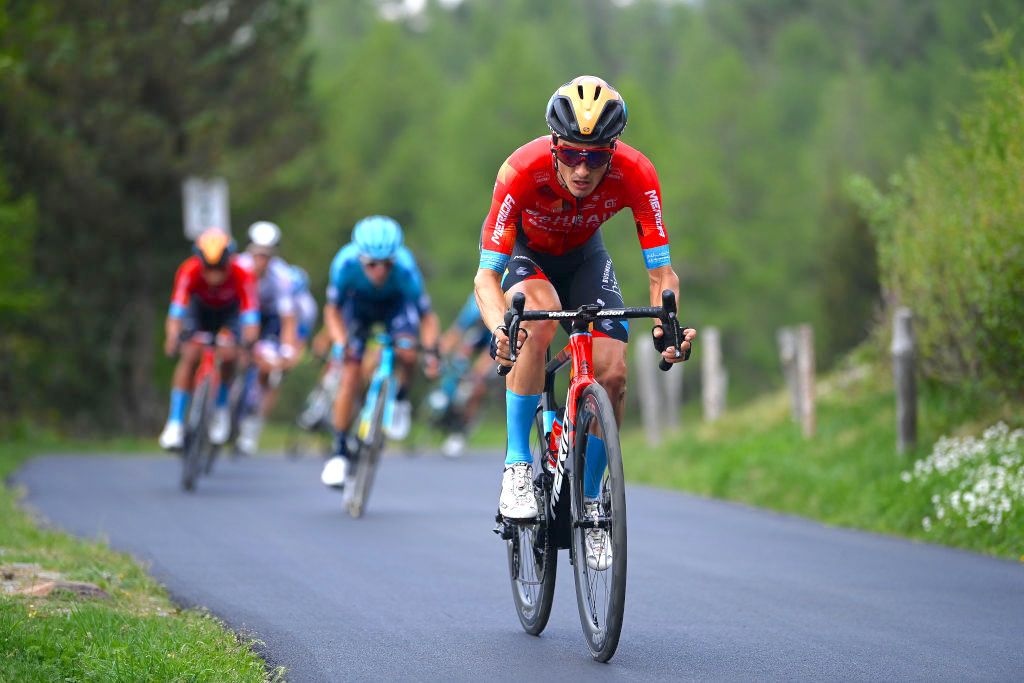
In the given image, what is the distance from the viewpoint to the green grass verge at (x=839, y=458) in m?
11.5

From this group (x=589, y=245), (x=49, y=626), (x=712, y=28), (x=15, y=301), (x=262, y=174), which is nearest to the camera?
(x=49, y=626)

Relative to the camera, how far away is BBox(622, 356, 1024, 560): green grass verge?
11.5m

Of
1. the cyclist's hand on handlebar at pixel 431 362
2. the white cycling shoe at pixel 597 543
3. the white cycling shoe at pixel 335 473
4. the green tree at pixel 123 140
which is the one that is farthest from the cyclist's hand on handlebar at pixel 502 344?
the green tree at pixel 123 140

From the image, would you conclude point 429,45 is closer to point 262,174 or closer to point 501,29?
point 501,29

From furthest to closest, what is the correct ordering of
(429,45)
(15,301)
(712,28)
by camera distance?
(429,45) < (712,28) < (15,301)

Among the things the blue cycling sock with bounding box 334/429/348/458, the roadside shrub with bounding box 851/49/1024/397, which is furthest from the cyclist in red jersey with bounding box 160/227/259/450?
the roadside shrub with bounding box 851/49/1024/397

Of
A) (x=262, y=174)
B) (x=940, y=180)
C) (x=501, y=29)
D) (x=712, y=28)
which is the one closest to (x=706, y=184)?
(x=712, y=28)

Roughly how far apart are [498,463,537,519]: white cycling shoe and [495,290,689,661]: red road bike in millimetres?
44

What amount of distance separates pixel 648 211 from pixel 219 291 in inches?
323

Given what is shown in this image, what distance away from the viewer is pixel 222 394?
1521 cm

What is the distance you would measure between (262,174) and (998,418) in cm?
1710

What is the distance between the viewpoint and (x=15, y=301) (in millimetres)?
19531

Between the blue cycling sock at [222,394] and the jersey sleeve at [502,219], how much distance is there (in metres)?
8.48

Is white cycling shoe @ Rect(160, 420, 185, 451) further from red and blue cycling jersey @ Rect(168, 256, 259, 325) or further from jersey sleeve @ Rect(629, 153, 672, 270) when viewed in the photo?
jersey sleeve @ Rect(629, 153, 672, 270)
